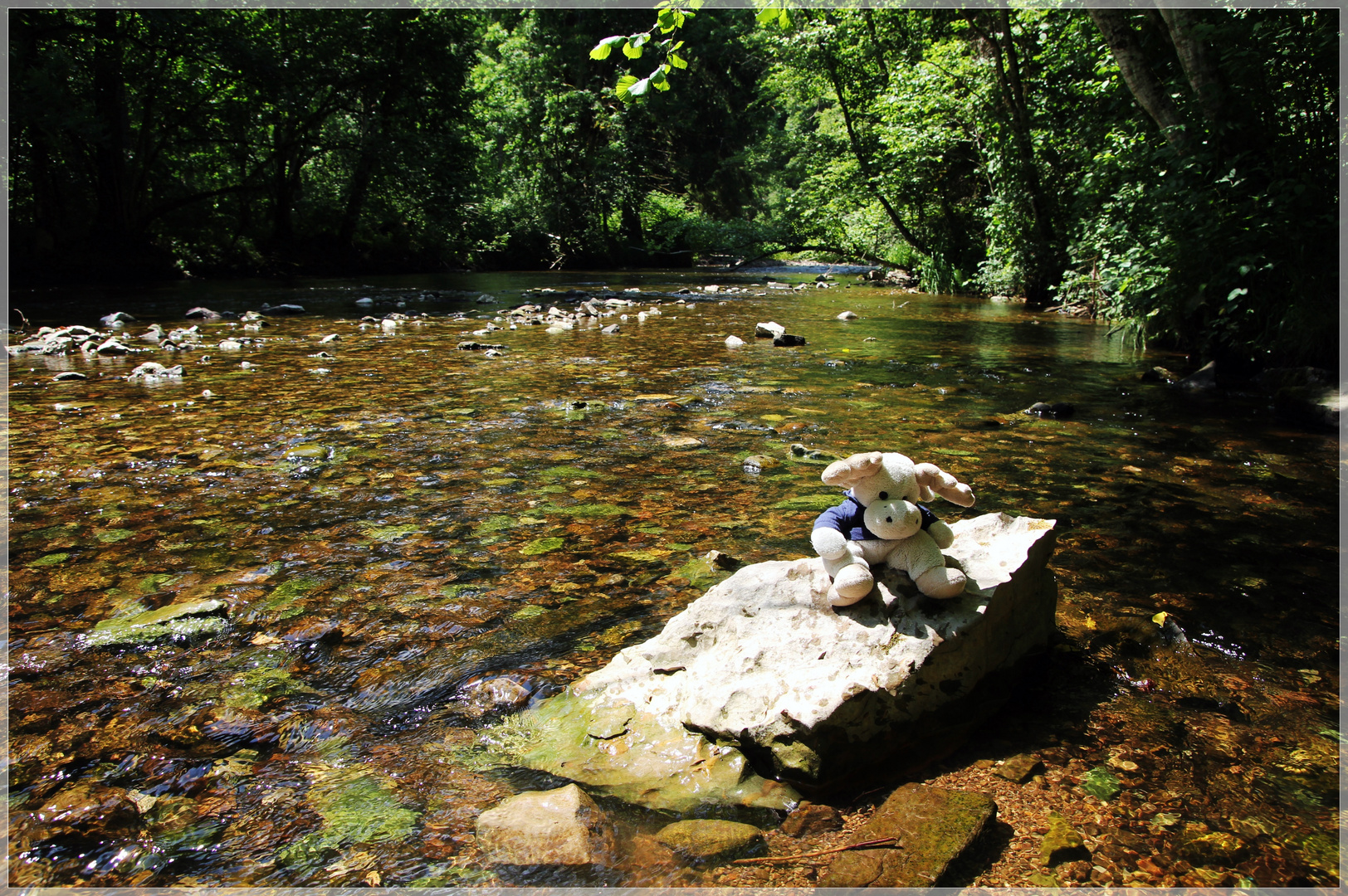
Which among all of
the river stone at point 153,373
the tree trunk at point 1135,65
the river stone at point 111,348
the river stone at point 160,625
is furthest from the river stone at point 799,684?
the river stone at point 111,348

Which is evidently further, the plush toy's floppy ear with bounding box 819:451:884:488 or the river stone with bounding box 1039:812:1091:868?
the plush toy's floppy ear with bounding box 819:451:884:488

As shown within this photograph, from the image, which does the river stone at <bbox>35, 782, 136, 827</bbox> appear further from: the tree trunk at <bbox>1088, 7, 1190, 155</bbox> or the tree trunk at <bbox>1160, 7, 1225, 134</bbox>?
the tree trunk at <bbox>1088, 7, 1190, 155</bbox>

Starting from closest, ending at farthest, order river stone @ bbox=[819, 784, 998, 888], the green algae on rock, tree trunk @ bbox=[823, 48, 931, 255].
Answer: river stone @ bbox=[819, 784, 998, 888] < the green algae on rock < tree trunk @ bbox=[823, 48, 931, 255]

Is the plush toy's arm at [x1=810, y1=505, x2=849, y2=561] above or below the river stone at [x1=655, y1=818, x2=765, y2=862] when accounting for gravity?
above

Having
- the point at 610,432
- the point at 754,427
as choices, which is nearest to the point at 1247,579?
the point at 754,427

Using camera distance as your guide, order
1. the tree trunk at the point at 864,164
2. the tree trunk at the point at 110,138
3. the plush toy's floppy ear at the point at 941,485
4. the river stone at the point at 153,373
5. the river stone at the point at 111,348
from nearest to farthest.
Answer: the plush toy's floppy ear at the point at 941,485
the river stone at the point at 153,373
the river stone at the point at 111,348
the tree trunk at the point at 110,138
the tree trunk at the point at 864,164

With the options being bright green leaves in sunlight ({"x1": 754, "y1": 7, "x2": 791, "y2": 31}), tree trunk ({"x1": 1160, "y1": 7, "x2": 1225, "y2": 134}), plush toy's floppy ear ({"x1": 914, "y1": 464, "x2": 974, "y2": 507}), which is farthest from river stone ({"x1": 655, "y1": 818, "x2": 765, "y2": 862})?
tree trunk ({"x1": 1160, "y1": 7, "x2": 1225, "y2": 134})

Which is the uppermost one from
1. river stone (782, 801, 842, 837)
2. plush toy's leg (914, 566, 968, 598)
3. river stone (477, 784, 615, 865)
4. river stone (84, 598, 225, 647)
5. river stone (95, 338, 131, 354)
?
river stone (95, 338, 131, 354)

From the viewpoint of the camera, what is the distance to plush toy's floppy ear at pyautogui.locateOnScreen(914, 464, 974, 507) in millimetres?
2357

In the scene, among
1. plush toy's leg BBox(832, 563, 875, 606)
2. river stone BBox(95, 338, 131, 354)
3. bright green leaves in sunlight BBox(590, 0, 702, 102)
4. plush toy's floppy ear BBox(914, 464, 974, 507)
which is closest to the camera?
plush toy's leg BBox(832, 563, 875, 606)

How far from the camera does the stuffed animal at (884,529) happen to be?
2.21 m

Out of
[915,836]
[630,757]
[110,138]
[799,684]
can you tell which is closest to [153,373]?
[630,757]

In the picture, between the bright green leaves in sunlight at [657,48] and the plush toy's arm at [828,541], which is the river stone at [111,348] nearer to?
the bright green leaves in sunlight at [657,48]

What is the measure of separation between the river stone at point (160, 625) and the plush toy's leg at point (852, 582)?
7.12 ft
